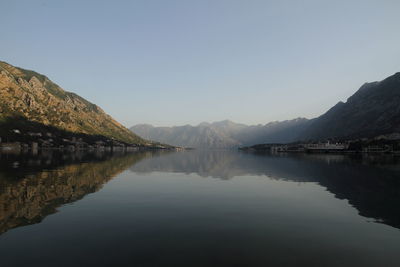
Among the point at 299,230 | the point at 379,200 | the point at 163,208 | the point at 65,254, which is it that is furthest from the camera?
the point at 379,200

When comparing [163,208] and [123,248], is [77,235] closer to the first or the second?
[123,248]

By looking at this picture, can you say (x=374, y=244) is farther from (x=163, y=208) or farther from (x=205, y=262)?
(x=163, y=208)

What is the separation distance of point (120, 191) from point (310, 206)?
35357 mm

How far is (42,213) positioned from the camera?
32625 mm

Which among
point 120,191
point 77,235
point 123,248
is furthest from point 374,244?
point 120,191

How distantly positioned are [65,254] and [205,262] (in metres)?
11.3

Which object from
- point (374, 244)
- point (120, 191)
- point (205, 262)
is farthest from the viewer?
point (120, 191)

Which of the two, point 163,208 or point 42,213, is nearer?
point 42,213

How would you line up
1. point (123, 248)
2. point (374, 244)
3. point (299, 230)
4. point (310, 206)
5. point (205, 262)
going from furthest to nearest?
point (310, 206)
point (299, 230)
point (374, 244)
point (123, 248)
point (205, 262)

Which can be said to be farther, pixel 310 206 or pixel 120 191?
pixel 120 191

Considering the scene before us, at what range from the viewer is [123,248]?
21.7 metres

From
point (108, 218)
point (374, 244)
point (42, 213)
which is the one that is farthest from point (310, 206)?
point (42, 213)

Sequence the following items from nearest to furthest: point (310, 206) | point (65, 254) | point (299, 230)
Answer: point (65, 254) → point (299, 230) → point (310, 206)

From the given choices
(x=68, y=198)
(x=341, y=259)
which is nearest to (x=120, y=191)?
(x=68, y=198)
